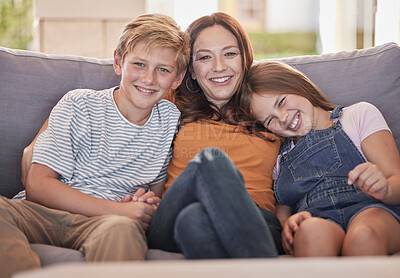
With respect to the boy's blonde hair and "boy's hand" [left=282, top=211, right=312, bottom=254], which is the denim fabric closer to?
"boy's hand" [left=282, top=211, right=312, bottom=254]

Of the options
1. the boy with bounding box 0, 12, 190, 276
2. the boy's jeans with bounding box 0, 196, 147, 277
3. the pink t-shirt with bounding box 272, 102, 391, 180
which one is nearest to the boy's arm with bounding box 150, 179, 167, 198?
the boy with bounding box 0, 12, 190, 276

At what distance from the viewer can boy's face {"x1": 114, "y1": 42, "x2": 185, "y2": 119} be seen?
1.53m

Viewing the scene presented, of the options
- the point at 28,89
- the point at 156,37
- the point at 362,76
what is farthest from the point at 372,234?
the point at 28,89

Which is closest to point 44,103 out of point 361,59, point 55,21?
point 361,59

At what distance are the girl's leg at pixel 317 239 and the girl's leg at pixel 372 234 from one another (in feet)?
0.11

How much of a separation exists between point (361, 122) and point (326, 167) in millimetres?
181

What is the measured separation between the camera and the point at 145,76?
1.52 meters

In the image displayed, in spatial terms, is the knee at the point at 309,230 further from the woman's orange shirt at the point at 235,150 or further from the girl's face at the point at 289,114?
→ the girl's face at the point at 289,114

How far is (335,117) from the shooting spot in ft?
5.01

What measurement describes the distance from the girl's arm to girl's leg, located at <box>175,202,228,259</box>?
39 centimetres

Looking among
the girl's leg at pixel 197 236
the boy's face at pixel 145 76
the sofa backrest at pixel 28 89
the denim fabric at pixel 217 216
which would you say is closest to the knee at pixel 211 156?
the denim fabric at pixel 217 216

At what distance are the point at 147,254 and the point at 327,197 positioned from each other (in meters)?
0.57

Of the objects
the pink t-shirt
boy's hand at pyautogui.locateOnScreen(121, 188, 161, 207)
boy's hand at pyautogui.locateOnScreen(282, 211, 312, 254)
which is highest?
the pink t-shirt

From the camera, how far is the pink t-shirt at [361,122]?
142cm
